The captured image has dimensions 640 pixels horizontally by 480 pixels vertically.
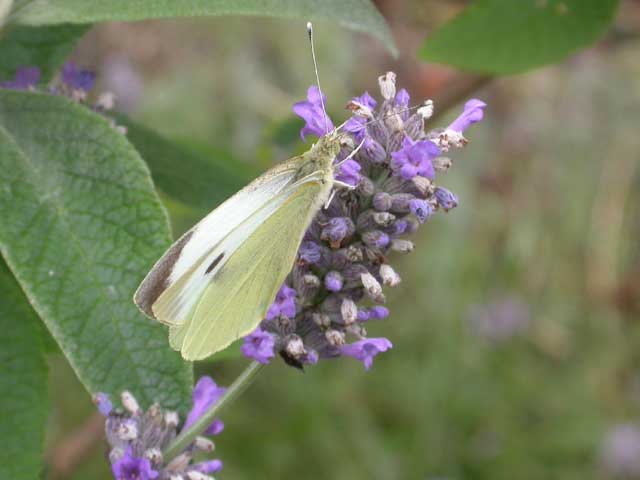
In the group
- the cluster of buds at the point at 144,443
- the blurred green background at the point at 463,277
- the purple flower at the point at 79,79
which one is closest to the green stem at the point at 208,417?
the cluster of buds at the point at 144,443

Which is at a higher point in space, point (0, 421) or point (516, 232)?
point (516, 232)

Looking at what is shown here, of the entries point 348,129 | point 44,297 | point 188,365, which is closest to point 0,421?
point 44,297

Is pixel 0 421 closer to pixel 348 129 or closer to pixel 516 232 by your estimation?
pixel 348 129

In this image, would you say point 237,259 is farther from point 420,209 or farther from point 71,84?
point 71,84

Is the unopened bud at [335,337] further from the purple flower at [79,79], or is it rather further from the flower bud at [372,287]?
the purple flower at [79,79]

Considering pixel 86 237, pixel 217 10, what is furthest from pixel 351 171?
pixel 86 237
